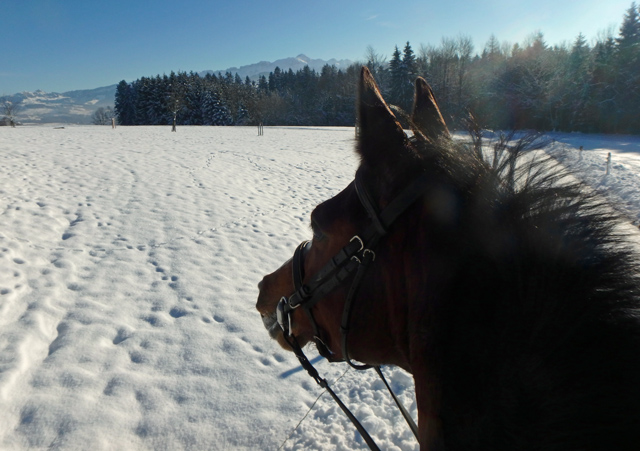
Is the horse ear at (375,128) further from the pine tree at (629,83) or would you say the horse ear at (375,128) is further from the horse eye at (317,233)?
the pine tree at (629,83)

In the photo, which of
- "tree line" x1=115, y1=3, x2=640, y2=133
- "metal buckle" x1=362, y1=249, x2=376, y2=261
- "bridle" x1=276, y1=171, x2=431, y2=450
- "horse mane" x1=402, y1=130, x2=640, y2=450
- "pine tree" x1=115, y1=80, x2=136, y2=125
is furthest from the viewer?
"pine tree" x1=115, y1=80, x2=136, y2=125

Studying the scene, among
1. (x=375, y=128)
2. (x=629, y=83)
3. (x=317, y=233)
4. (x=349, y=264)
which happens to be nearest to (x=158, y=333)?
(x=317, y=233)

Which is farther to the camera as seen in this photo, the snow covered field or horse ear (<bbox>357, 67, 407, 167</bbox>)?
the snow covered field

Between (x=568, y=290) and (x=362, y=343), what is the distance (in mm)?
750

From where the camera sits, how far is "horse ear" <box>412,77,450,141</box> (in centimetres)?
132

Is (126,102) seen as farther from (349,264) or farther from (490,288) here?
(490,288)

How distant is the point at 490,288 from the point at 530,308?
104 millimetres

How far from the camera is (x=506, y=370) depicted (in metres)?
0.90

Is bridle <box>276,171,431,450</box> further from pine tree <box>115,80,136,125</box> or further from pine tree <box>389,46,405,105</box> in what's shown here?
pine tree <box>115,80,136,125</box>

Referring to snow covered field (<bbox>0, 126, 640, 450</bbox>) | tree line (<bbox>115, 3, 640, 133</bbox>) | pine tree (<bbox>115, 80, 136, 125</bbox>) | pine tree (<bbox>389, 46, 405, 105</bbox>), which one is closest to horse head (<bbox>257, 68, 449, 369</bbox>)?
snow covered field (<bbox>0, 126, 640, 450</bbox>)

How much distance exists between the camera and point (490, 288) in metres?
0.97

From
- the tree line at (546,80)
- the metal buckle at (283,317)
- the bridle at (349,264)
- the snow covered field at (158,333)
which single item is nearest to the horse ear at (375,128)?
the bridle at (349,264)

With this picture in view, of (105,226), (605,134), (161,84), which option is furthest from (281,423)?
(161,84)

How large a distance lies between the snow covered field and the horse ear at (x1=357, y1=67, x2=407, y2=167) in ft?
0.99
